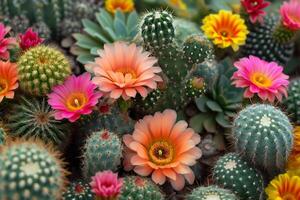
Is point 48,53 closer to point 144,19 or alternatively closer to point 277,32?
point 144,19

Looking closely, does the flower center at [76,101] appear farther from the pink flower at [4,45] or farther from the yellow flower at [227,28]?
the yellow flower at [227,28]

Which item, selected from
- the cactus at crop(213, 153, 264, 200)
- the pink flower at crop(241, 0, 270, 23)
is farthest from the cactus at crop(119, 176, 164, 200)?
the pink flower at crop(241, 0, 270, 23)

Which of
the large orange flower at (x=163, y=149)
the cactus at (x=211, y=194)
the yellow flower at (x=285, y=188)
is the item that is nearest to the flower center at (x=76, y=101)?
the large orange flower at (x=163, y=149)

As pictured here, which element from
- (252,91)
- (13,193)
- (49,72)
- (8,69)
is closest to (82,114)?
(49,72)

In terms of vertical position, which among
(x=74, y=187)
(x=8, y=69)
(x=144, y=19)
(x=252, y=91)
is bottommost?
(x=74, y=187)

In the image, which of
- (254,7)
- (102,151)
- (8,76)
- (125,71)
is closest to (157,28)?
(125,71)

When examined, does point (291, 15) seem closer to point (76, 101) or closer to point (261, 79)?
point (261, 79)
